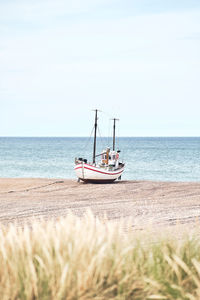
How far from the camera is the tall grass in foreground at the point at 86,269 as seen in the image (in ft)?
11.5

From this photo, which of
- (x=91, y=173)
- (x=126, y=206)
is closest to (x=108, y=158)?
(x=91, y=173)

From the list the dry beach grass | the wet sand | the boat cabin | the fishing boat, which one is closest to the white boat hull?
the fishing boat

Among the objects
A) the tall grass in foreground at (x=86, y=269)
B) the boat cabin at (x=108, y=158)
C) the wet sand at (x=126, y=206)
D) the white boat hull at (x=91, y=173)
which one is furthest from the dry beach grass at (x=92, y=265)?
the boat cabin at (x=108, y=158)

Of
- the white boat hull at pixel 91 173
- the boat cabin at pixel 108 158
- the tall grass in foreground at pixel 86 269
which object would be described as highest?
the tall grass in foreground at pixel 86 269

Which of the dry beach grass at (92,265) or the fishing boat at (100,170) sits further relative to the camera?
the fishing boat at (100,170)

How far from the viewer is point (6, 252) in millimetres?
3912

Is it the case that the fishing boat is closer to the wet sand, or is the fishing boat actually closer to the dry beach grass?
the wet sand

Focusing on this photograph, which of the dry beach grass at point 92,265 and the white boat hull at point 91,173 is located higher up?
the dry beach grass at point 92,265

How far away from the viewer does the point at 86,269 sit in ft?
11.6

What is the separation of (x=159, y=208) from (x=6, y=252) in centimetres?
868

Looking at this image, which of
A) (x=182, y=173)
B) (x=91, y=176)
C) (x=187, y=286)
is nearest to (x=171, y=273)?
(x=187, y=286)

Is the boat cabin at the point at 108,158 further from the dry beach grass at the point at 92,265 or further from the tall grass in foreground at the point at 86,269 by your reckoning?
the tall grass in foreground at the point at 86,269

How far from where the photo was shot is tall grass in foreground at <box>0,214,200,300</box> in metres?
3.52

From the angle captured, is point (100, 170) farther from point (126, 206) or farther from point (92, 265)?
point (92, 265)
